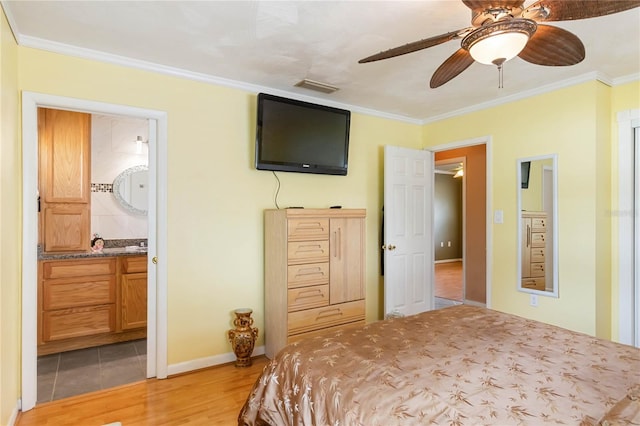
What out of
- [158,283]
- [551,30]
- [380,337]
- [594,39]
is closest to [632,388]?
[380,337]

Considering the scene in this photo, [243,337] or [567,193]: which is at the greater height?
[567,193]

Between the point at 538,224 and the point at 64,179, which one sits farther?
the point at 64,179

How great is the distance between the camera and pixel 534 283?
132 inches

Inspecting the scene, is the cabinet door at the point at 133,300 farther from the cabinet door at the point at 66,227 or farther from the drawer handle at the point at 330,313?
the drawer handle at the point at 330,313

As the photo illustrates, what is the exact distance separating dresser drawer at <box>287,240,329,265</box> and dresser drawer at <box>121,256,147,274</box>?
173 centimetres

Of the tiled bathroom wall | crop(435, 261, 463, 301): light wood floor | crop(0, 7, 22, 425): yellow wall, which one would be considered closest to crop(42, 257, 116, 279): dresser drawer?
the tiled bathroom wall

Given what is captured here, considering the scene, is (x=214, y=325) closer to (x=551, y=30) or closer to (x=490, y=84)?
(x=551, y=30)

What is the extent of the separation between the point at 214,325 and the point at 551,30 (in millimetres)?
3052

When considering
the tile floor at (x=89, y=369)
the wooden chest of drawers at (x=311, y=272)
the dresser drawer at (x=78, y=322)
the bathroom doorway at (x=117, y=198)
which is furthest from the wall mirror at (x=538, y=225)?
the dresser drawer at (x=78, y=322)

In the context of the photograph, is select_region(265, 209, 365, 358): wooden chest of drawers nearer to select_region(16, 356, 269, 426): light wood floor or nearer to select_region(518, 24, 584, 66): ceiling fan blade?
select_region(16, 356, 269, 426): light wood floor

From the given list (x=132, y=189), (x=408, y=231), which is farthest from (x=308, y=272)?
(x=132, y=189)

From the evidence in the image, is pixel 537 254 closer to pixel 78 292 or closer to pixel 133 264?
pixel 133 264

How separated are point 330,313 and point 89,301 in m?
2.37

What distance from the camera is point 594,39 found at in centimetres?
243
